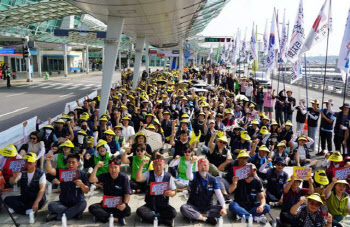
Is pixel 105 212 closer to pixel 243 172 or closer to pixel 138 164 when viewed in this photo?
pixel 138 164

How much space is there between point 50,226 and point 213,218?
3.08 metres

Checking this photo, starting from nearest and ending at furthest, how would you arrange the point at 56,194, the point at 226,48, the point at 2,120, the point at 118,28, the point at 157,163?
the point at 157,163
the point at 56,194
the point at 118,28
the point at 2,120
the point at 226,48

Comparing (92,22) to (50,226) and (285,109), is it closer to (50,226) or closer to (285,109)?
(285,109)

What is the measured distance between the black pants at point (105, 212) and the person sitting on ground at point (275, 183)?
10.7 ft

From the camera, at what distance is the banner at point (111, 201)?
233 inches

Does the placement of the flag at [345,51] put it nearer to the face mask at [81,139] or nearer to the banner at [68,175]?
the face mask at [81,139]

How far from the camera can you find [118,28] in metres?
13.3

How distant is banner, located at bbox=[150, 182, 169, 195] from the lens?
5863 mm

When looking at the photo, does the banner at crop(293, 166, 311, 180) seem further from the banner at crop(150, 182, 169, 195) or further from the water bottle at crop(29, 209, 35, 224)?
the water bottle at crop(29, 209, 35, 224)

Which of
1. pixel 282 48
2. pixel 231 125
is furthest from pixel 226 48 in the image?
pixel 231 125

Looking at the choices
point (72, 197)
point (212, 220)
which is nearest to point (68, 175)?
point (72, 197)

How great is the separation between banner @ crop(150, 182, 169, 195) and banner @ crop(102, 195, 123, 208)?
0.63 m

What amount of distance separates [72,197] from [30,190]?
0.88 meters

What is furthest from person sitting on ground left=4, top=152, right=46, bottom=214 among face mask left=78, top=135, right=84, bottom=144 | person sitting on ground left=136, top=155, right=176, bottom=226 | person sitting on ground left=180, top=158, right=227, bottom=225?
person sitting on ground left=180, top=158, right=227, bottom=225
